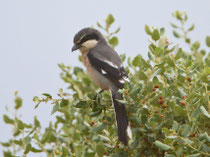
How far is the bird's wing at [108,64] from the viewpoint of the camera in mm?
3616

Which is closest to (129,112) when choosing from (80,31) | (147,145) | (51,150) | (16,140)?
(147,145)

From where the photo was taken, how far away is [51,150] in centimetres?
312

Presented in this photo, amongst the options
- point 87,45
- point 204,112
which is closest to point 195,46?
point 87,45

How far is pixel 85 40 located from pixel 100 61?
1.39ft

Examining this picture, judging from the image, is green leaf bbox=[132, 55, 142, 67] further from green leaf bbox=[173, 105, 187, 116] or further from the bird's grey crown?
the bird's grey crown

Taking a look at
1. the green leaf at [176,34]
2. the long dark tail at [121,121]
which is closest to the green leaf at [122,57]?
the long dark tail at [121,121]

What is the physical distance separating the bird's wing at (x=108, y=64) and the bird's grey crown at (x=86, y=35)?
0.60ft

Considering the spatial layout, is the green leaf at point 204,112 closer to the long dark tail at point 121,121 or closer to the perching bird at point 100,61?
the long dark tail at point 121,121

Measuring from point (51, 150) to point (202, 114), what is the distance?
132 centimetres

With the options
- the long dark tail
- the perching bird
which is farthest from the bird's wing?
the long dark tail

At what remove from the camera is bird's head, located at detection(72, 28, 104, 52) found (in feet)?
13.8

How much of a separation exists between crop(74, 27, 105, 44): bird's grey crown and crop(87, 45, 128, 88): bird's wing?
182mm

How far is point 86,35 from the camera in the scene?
14.0ft

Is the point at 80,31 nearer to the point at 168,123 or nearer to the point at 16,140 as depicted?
the point at 16,140
